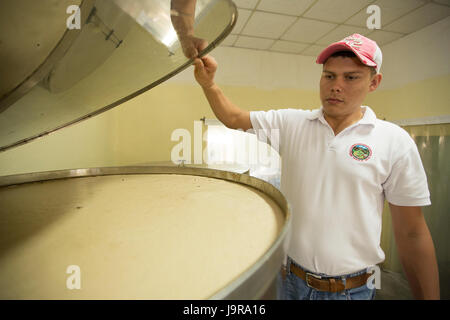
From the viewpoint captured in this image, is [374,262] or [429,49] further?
[429,49]

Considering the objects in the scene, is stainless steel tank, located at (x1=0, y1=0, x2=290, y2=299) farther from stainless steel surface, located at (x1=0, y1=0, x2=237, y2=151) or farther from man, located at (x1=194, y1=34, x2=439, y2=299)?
man, located at (x1=194, y1=34, x2=439, y2=299)

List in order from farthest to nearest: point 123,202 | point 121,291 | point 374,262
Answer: point 374,262 < point 123,202 < point 121,291

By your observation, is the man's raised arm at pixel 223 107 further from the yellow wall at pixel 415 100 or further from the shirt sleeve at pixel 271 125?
the yellow wall at pixel 415 100

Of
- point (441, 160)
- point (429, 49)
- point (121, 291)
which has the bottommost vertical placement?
point (121, 291)

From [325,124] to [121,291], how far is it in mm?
902

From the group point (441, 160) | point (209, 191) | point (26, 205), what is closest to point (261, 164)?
point (441, 160)

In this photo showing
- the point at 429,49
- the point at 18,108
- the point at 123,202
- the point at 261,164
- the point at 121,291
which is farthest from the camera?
the point at 261,164

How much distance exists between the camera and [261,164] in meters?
3.40

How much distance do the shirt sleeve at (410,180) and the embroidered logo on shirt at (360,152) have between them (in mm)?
104

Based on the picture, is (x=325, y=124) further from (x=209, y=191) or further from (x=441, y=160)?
(x=441, y=160)

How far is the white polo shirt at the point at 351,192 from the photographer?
80 centimetres

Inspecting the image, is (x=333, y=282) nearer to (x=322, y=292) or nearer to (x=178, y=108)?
(x=322, y=292)

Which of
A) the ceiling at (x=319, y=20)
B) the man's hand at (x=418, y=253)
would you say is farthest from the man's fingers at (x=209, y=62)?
the ceiling at (x=319, y=20)

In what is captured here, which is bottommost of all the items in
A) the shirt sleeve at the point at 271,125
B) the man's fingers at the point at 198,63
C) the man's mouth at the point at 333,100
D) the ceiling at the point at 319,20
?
the shirt sleeve at the point at 271,125
